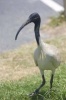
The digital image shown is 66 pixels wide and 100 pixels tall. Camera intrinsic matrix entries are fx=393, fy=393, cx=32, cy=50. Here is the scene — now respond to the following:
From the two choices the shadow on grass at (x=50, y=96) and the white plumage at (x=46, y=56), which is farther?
the shadow on grass at (x=50, y=96)

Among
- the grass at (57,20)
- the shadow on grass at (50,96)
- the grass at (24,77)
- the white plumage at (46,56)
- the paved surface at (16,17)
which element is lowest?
the paved surface at (16,17)

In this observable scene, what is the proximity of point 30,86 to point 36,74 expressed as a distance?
1060 mm

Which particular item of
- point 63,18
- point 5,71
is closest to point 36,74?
point 5,71

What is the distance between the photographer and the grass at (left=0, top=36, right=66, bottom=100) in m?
5.96

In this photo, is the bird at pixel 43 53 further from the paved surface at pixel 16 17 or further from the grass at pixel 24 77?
the paved surface at pixel 16 17

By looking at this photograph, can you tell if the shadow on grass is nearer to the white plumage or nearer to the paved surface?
the white plumage

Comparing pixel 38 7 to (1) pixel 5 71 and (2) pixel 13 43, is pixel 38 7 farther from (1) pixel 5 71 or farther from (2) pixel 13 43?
(1) pixel 5 71

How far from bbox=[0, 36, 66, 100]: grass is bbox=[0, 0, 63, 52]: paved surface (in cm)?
66

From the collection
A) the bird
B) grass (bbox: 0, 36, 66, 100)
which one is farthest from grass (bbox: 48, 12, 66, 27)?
the bird

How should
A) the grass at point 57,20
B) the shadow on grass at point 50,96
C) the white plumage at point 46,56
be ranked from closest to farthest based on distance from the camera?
the white plumage at point 46,56, the shadow on grass at point 50,96, the grass at point 57,20

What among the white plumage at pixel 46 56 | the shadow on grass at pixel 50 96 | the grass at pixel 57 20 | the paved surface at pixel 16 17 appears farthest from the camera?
the grass at pixel 57 20

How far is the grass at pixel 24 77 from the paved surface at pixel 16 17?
26.0 inches

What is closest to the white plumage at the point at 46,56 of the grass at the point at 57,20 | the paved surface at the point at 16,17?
the paved surface at the point at 16,17

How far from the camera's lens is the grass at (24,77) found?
5.96 metres
